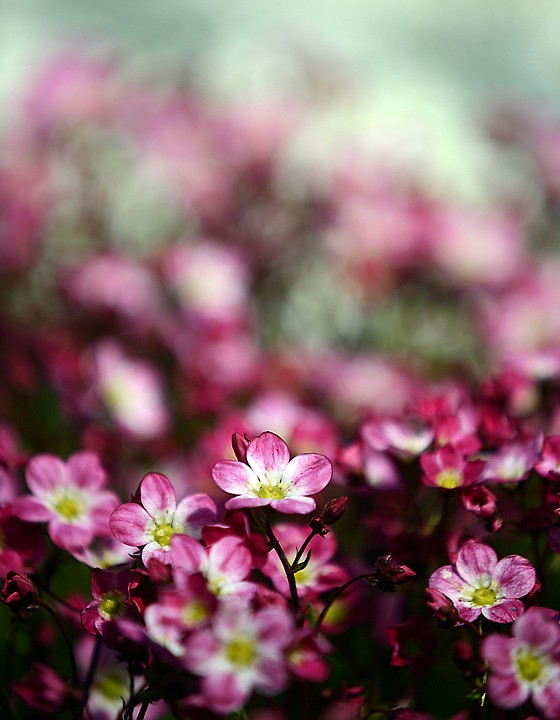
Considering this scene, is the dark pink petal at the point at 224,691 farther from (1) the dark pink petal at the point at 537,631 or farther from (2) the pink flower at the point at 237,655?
(1) the dark pink petal at the point at 537,631

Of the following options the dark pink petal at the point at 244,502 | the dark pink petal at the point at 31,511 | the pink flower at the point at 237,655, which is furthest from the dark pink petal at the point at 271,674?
the dark pink petal at the point at 31,511

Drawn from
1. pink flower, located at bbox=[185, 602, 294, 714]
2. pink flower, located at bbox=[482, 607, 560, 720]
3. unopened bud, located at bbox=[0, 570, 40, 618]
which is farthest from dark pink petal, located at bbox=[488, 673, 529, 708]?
unopened bud, located at bbox=[0, 570, 40, 618]

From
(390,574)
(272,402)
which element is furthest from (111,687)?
(272,402)

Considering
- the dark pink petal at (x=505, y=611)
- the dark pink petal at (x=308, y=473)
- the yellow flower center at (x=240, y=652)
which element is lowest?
the yellow flower center at (x=240, y=652)

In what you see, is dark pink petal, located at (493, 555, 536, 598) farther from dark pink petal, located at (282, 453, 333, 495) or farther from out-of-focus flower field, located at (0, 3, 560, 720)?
dark pink petal, located at (282, 453, 333, 495)

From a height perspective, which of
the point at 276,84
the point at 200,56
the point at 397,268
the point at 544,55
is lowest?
the point at 397,268

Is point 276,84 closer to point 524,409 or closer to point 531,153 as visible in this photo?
point 531,153

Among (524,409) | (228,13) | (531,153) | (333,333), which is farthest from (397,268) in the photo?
(228,13)
